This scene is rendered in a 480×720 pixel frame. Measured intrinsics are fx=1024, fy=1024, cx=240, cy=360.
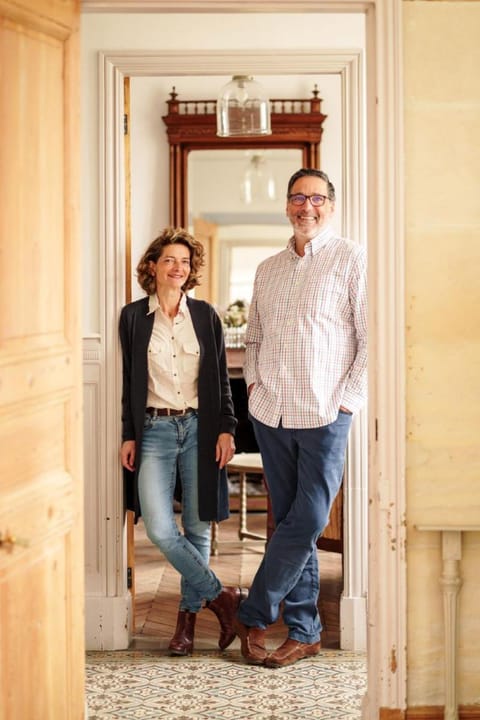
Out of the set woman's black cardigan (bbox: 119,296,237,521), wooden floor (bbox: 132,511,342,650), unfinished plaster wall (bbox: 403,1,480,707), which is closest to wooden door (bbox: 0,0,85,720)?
unfinished plaster wall (bbox: 403,1,480,707)

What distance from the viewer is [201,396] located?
4020 mm

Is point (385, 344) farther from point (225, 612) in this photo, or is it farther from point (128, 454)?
point (225, 612)

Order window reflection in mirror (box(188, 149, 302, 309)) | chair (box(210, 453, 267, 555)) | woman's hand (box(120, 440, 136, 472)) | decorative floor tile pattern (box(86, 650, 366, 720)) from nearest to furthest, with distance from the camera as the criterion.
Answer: decorative floor tile pattern (box(86, 650, 366, 720)), woman's hand (box(120, 440, 136, 472)), chair (box(210, 453, 267, 555)), window reflection in mirror (box(188, 149, 302, 309))

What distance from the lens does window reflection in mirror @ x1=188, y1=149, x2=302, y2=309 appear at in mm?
6555

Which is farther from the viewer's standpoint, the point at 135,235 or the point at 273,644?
the point at 135,235

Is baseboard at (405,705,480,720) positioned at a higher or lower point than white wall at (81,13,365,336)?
lower

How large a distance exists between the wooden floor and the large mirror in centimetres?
159

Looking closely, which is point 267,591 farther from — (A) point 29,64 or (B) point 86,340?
(A) point 29,64

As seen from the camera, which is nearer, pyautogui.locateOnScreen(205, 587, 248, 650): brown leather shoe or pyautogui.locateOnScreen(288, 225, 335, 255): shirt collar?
pyautogui.locateOnScreen(288, 225, 335, 255): shirt collar

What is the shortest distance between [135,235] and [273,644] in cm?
291

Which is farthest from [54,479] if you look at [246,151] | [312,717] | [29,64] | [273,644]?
[246,151]

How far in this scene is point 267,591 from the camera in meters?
3.91

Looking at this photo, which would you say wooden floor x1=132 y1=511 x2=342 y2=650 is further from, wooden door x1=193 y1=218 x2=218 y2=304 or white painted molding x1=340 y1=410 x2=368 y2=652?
wooden door x1=193 y1=218 x2=218 y2=304

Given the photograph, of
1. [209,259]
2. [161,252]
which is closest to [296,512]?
[161,252]
